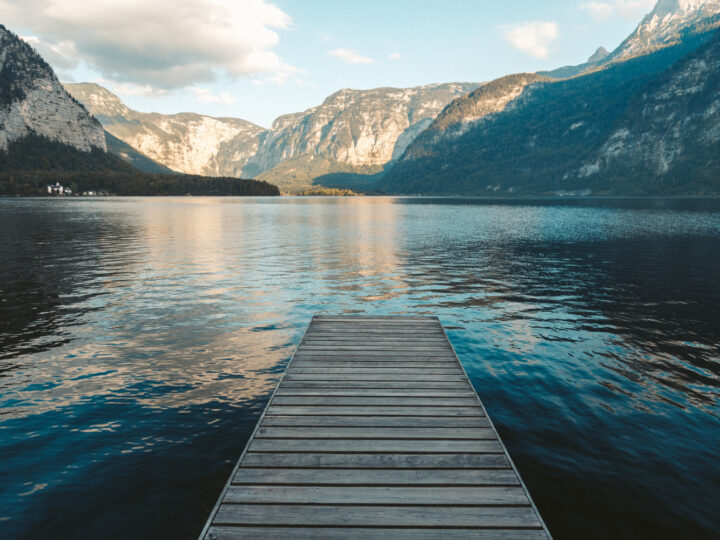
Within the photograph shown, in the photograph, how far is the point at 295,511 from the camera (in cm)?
670

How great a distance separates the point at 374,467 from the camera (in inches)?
313

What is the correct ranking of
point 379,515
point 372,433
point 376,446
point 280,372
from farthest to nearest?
point 280,372
point 372,433
point 376,446
point 379,515

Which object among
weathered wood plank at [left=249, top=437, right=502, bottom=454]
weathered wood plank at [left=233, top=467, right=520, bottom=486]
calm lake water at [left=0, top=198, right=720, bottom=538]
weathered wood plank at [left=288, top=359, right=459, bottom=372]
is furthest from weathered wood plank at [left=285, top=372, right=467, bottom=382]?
weathered wood plank at [left=233, top=467, right=520, bottom=486]

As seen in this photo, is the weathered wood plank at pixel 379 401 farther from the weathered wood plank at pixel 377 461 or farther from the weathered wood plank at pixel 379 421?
the weathered wood plank at pixel 377 461

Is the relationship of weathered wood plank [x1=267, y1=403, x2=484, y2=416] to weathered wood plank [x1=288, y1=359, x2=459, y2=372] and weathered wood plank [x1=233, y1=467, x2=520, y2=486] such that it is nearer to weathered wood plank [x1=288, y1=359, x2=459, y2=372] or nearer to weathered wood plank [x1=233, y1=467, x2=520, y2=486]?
weathered wood plank [x1=233, y1=467, x2=520, y2=486]

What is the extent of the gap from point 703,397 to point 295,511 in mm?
14982

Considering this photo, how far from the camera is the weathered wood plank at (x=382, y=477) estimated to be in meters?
7.40

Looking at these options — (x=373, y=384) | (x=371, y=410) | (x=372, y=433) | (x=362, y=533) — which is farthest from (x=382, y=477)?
(x=373, y=384)

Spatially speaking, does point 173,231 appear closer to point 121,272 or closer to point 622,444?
point 121,272

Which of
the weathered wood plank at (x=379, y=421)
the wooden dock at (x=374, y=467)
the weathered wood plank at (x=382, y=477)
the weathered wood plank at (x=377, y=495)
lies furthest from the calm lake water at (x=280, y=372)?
the weathered wood plank at (x=377, y=495)

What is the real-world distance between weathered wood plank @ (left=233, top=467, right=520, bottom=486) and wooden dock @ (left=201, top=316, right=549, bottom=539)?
0.06 ft

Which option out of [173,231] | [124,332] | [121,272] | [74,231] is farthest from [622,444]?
[74,231]

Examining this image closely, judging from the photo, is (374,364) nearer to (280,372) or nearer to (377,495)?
(280,372)

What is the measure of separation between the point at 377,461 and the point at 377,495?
1.05 meters
